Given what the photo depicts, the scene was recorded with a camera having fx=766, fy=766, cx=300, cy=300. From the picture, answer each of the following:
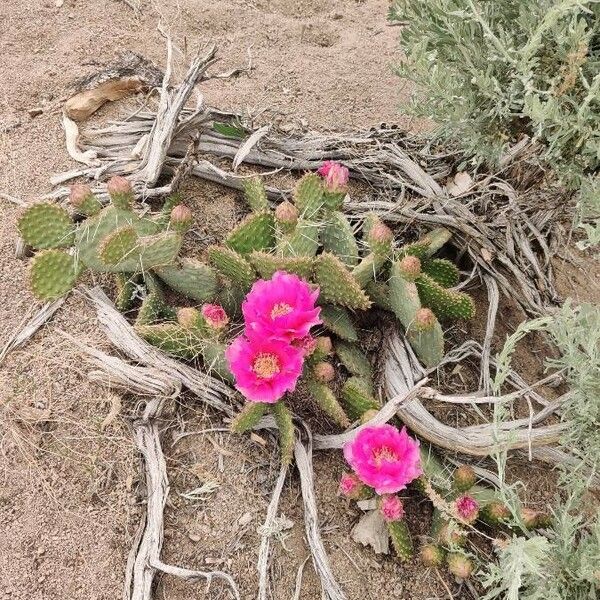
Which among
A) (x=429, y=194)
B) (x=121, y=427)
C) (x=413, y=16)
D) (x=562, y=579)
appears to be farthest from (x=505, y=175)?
(x=121, y=427)

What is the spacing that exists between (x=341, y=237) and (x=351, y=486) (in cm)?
74

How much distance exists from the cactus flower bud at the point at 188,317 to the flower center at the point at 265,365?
234 millimetres

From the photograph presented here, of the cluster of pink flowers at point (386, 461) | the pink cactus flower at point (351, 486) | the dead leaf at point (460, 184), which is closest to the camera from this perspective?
the cluster of pink flowers at point (386, 461)

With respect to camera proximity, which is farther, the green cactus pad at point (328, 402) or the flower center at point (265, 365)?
the green cactus pad at point (328, 402)

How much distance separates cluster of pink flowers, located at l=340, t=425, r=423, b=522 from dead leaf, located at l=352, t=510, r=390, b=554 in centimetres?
12

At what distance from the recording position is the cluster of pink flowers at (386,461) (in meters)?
1.96

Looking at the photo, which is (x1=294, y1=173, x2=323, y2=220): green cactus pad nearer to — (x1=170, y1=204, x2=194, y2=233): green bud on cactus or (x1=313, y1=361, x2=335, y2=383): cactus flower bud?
(x1=170, y1=204, x2=194, y2=233): green bud on cactus

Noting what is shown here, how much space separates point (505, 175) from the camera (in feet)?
8.84

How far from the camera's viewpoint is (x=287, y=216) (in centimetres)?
218

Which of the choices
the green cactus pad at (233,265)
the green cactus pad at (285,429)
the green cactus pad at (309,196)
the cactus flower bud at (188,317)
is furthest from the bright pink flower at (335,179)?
the green cactus pad at (285,429)

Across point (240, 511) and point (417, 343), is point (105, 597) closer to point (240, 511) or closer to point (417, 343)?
point (240, 511)

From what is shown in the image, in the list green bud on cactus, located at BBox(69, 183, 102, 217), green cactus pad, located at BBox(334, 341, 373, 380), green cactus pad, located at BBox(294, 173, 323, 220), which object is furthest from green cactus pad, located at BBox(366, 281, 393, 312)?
green bud on cactus, located at BBox(69, 183, 102, 217)

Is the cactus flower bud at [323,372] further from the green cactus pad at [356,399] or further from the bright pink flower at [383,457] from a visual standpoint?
the bright pink flower at [383,457]

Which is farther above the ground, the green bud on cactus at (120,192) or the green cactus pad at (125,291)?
the green bud on cactus at (120,192)
